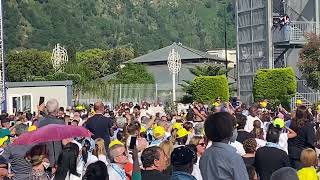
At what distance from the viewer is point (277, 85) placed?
131ft

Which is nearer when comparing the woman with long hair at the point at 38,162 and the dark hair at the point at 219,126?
the dark hair at the point at 219,126

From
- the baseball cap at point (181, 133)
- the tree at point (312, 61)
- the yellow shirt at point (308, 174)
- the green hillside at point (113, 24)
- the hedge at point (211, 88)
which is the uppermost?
the green hillside at point (113, 24)

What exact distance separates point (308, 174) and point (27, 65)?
89402 millimetres

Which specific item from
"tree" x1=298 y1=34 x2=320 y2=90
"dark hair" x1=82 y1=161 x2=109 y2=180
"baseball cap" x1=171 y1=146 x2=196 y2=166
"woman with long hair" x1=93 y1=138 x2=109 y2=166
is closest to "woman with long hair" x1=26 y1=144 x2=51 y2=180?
"dark hair" x1=82 y1=161 x2=109 y2=180

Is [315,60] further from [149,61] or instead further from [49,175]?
[149,61]

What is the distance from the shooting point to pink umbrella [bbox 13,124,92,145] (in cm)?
1037

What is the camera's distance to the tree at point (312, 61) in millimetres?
39156

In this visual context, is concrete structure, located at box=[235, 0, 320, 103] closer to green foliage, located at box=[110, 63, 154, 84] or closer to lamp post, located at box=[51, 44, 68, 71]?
lamp post, located at box=[51, 44, 68, 71]

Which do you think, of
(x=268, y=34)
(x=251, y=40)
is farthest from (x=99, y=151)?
(x=251, y=40)

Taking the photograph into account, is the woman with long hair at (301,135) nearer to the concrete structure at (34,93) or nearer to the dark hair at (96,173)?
the dark hair at (96,173)

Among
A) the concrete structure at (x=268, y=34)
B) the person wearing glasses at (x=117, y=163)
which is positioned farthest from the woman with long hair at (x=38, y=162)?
the concrete structure at (x=268, y=34)

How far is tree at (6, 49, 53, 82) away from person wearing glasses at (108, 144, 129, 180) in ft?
281

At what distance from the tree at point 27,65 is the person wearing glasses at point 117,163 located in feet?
281

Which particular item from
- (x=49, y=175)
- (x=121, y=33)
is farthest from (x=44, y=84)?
(x=121, y=33)
